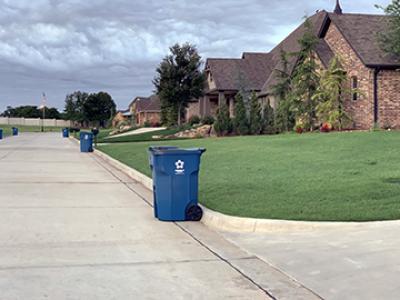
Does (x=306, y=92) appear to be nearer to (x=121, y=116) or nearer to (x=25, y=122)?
(x=121, y=116)

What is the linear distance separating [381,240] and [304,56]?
26399mm

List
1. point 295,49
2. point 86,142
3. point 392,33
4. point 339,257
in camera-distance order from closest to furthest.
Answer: point 339,257 < point 392,33 < point 86,142 < point 295,49

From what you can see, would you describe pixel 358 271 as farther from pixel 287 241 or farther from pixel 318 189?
pixel 318 189

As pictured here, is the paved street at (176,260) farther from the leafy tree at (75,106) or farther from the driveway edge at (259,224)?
the leafy tree at (75,106)

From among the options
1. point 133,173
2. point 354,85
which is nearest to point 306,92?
point 354,85

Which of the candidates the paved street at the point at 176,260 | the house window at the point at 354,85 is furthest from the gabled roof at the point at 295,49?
the paved street at the point at 176,260

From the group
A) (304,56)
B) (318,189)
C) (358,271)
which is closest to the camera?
(358,271)

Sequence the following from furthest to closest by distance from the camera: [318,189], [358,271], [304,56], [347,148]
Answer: [304,56] → [347,148] → [318,189] → [358,271]

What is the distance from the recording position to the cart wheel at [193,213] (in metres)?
9.37

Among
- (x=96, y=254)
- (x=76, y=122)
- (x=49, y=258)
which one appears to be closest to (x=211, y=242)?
(x=96, y=254)

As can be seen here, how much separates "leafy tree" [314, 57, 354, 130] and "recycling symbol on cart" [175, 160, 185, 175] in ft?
71.7

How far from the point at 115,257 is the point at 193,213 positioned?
2581 millimetres

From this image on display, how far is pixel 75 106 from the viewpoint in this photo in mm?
121125

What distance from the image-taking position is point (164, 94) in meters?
48.3
